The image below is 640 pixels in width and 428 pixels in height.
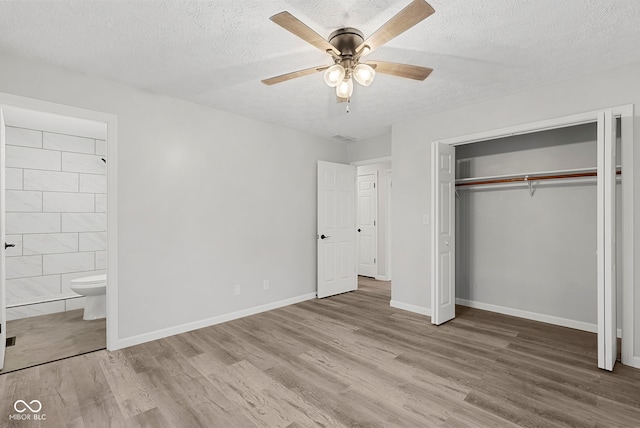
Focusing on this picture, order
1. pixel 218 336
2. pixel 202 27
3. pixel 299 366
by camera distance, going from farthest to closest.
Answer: pixel 218 336 < pixel 299 366 < pixel 202 27

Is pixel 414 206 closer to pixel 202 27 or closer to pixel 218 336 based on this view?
pixel 218 336

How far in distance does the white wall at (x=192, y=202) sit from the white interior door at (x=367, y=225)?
216cm

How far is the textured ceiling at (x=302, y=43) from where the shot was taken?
6.70 ft

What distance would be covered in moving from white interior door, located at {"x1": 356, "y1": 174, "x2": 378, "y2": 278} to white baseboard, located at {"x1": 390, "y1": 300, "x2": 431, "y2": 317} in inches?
82.4

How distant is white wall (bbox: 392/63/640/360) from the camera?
288cm

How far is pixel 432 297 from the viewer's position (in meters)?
3.80

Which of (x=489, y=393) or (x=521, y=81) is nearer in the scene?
(x=489, y=393)

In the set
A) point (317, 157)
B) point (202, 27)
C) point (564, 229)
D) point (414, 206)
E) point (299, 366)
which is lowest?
point (299, 366)

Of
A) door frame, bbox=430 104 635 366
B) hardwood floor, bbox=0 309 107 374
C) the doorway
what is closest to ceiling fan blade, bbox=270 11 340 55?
door frame, bbox=430 104 635 366

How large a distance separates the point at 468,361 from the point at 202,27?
134 inches

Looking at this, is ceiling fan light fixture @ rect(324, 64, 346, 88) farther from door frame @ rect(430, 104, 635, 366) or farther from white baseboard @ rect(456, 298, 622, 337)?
white baseboard @ rect(456, 298, 622, 337)

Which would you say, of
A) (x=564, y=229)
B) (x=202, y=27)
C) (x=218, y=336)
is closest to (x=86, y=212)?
(x=218, y=336)

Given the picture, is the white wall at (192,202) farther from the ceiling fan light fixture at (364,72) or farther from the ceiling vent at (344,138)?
the ceiling fan light fixture at (364,72)

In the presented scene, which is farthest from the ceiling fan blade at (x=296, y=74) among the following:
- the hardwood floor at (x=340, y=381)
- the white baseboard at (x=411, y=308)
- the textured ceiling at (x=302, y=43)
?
the white baseboard at (x=411, y=308)
